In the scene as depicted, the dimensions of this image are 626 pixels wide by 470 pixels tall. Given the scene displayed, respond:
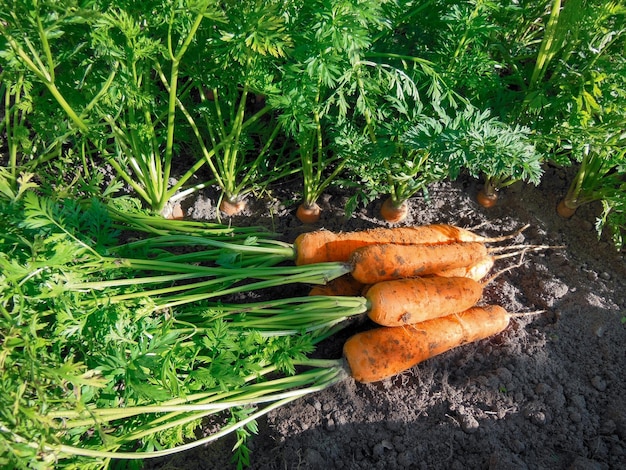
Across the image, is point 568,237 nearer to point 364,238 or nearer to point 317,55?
point 364,238

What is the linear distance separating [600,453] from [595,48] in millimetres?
1452

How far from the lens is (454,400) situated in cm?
184

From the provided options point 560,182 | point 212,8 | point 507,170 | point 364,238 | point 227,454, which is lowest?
point 227,454

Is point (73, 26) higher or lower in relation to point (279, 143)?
higher

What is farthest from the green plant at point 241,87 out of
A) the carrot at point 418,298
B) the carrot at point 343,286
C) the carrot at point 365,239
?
the carrot at point 418,298

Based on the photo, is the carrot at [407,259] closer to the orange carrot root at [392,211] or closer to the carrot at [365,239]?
the carrot at [365,239]

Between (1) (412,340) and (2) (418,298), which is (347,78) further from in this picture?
(1) (412,340)

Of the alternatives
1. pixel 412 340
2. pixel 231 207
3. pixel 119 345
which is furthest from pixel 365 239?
pixel 119 345

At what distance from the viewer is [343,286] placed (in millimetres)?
2057

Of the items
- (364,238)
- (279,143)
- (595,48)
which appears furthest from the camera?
(279,143)

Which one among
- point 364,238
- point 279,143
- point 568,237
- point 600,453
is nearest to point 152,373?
point 364,238

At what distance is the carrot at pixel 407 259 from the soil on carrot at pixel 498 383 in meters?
0.23

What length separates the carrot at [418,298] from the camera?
1860 millimetres

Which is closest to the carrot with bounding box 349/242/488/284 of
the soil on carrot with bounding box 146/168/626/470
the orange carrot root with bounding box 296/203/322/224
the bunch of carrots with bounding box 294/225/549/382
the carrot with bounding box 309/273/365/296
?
the bunch of carrots with bounding box 294/225/549/382
